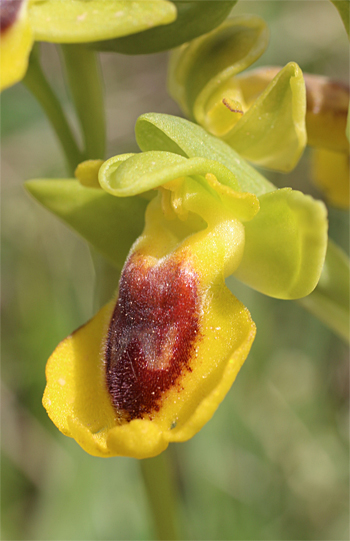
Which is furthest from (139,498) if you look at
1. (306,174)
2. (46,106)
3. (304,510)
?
(306,174)

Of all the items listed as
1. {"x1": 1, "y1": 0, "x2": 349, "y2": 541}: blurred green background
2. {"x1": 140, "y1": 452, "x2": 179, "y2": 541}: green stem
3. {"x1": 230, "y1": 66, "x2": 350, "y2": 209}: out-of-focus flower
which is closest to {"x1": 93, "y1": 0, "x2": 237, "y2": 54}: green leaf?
{"x1": 230, "y1": 66, "x2": 350, "y2": 209}: out-of-focus flower

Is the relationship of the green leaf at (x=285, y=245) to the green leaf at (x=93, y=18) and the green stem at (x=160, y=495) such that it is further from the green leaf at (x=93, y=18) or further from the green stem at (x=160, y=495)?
the green stem at (x=160, y=495)

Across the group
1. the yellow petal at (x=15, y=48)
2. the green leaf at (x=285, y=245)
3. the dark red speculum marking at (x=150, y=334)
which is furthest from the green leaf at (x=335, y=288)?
the yellow petal at (x=15, y=48)

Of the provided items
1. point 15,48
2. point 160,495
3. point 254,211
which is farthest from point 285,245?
point 160,495

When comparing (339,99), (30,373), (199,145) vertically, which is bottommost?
(30,373)

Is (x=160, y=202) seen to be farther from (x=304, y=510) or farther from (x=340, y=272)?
(x=304, y=510)

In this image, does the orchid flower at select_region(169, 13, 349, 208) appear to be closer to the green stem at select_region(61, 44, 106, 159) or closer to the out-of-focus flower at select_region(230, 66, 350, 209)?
the out-of-focus flower at select_region(230, 66, 350, 209)

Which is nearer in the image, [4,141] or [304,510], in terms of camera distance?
[304,510]
